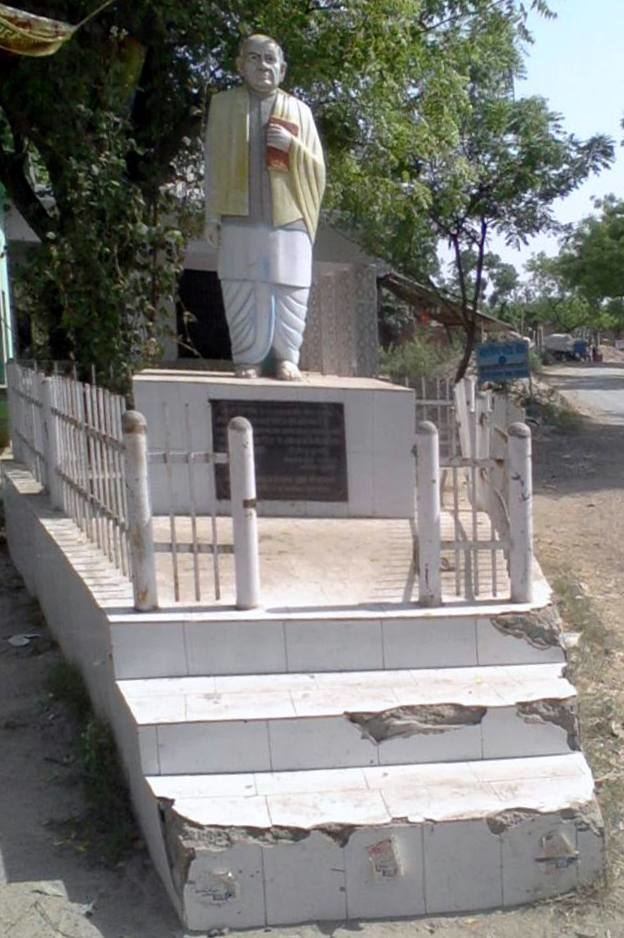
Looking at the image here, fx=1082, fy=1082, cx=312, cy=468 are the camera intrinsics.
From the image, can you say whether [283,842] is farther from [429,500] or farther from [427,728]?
[429,500]

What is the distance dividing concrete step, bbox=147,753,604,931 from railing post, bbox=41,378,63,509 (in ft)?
9.97

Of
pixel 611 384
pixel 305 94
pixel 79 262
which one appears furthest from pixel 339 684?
pixel 611 384

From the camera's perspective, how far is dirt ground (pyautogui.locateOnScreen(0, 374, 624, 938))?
3.44m

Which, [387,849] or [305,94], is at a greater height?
[305,94]

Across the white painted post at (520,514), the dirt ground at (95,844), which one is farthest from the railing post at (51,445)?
the white painted post at (520,514)

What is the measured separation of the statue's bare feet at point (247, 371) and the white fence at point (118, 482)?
1.00 metres

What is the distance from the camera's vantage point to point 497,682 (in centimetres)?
411

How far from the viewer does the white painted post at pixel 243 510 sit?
162 inches

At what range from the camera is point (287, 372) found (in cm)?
654

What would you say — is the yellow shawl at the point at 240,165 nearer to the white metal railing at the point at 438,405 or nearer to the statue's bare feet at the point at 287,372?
the statue's bare feet at the point at 287,372

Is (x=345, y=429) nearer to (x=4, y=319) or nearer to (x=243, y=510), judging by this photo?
(x=243, y=510)

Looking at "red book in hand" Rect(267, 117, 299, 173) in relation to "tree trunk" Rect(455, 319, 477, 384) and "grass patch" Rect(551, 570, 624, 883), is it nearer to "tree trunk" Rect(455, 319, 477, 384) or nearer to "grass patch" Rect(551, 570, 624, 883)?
"grass patch" Rect(551, 570, 624, 883)

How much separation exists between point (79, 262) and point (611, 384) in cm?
2799

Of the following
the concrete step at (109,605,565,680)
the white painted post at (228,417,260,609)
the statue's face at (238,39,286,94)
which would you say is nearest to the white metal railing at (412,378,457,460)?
the statue's face at (238,39,286,94)
